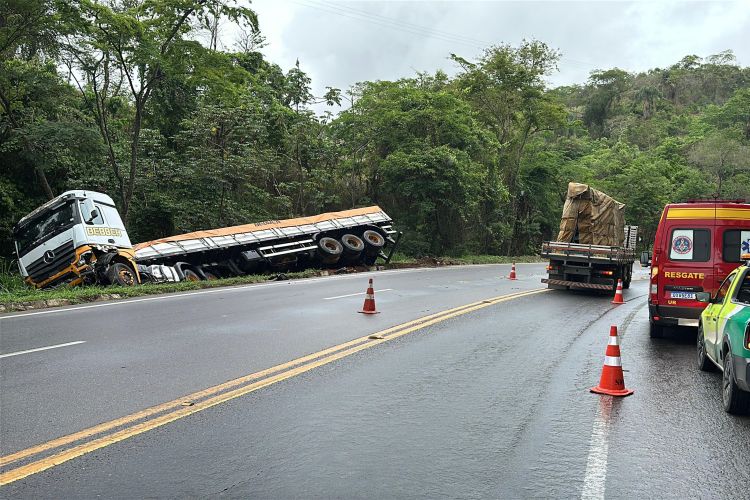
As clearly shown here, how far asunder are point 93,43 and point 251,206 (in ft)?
34.8

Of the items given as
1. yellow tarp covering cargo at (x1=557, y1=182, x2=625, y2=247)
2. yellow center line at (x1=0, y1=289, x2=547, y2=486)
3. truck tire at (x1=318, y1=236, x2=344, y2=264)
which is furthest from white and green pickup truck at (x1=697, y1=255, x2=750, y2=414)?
truck tire at (x1=318, y1=236, x2=344, y2=264)

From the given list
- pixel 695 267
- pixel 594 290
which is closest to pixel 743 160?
pixel 594 290

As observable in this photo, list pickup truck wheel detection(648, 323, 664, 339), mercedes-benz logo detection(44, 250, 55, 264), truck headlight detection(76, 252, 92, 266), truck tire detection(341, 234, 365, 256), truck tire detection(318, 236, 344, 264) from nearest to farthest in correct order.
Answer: pickup truck wheel detection(648, 323, 664, 339) → truck headlight detection(76, 252, 92, 266) → mercedes-benz logo detection(44, 250, 55, 264) → truck tire detection(318, 236, 344, 264) → truck tire detection(341, 234, 365, 256)

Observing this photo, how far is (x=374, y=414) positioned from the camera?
217 inches

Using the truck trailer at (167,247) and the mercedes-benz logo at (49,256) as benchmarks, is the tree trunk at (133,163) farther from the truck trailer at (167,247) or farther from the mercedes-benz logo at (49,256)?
the mercedes-benz logo at (49,256)

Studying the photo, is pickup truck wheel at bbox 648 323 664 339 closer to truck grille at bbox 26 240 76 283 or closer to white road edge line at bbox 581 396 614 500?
white road edge line at bbox 581 396 614 500

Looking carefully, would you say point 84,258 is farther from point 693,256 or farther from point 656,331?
point 693,256

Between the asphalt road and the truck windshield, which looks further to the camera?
the truck windshield

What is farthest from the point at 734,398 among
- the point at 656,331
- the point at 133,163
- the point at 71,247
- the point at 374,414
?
the point at 133,163

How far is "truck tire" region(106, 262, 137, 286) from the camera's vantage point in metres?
15.7

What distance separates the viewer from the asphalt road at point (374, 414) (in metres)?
4.10

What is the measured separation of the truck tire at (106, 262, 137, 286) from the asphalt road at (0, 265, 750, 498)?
5.07 meters

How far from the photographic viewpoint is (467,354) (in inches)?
326

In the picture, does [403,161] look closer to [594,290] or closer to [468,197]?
[468,197]
